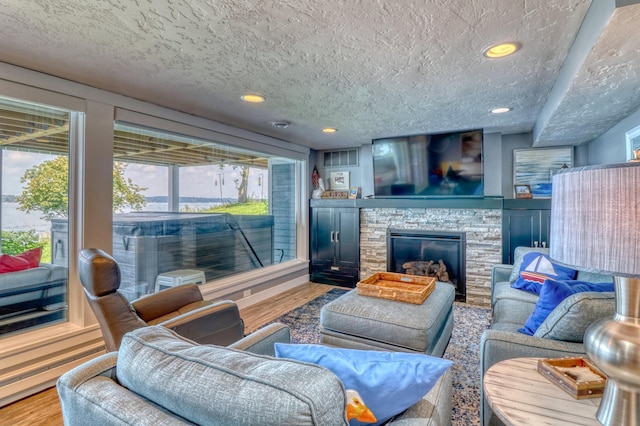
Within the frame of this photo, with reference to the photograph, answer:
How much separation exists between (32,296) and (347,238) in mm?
3606

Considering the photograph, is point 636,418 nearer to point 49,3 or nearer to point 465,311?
point 49,3

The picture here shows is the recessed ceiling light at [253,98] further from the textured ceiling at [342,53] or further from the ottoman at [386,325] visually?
the ottoman at [386,325]

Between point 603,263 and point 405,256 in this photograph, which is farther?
point 405,256

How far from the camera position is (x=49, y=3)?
56.7 inches

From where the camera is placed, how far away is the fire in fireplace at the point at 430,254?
4.20 metres

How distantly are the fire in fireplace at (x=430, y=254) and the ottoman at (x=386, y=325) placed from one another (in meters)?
1.88

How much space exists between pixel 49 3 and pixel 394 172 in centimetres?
380

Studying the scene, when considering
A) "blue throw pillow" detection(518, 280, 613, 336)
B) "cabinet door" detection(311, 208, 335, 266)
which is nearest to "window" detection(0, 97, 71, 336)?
"blue throw pillow" detection(518, 280, 613, 336)

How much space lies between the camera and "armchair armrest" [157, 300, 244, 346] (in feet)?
6.14

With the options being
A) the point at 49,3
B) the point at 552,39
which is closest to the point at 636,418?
the point at 552,39

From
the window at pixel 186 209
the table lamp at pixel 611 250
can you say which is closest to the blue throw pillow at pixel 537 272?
the table lamp at pixel 611 250

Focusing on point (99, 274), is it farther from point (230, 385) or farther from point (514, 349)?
point (514, 349)

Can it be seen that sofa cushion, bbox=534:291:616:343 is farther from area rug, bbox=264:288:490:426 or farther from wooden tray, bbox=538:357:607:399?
area rug, bbox=264:288:490:426

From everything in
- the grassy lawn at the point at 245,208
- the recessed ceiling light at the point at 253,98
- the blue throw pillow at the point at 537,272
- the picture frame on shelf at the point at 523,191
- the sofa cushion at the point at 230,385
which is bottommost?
the blue throw pillow at the point at 537,272
